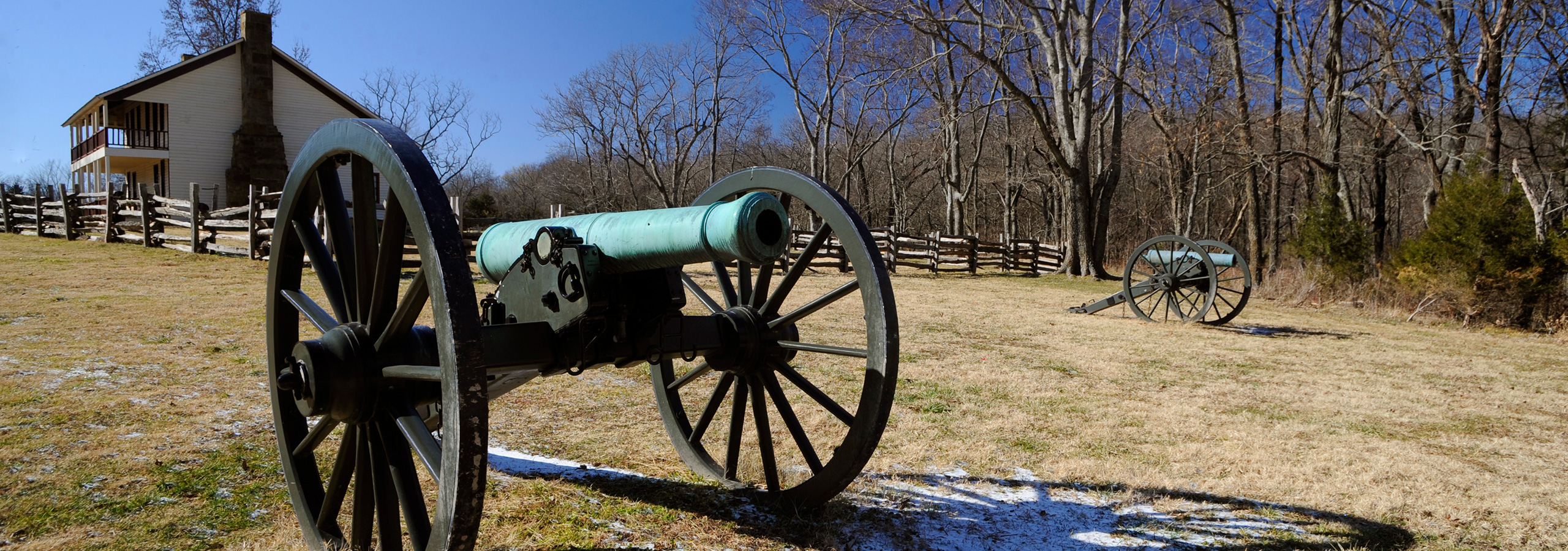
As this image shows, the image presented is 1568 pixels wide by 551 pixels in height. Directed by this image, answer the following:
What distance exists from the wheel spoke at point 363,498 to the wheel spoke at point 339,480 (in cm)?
3

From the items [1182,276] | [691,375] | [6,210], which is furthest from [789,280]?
[6,210]

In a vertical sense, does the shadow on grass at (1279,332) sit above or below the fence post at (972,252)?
below

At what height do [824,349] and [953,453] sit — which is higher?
[824,349]

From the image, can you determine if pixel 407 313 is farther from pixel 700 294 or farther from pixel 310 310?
pixel 700 294


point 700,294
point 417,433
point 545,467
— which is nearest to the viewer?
point 417,433

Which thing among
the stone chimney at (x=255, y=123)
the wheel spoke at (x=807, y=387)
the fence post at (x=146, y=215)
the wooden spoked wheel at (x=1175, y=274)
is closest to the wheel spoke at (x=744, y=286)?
the wheel spoke at (x=807, y=387)

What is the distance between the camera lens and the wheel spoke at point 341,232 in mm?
2473

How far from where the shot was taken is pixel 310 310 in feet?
8.91

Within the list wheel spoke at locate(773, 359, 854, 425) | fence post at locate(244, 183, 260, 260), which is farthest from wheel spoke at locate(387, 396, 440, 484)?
fence post at locate(244, 183, 260, 260)

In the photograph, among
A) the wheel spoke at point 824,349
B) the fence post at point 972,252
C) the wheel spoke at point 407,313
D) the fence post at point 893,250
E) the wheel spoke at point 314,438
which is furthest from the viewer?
the fence post at point 972,252

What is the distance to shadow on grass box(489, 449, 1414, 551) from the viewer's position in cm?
323

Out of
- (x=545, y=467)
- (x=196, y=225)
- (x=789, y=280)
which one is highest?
(x=196, y=225)

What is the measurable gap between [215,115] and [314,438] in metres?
27.3

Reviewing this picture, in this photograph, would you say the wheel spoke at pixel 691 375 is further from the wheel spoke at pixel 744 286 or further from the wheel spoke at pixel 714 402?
the wheel spoke at pixel 744 286
